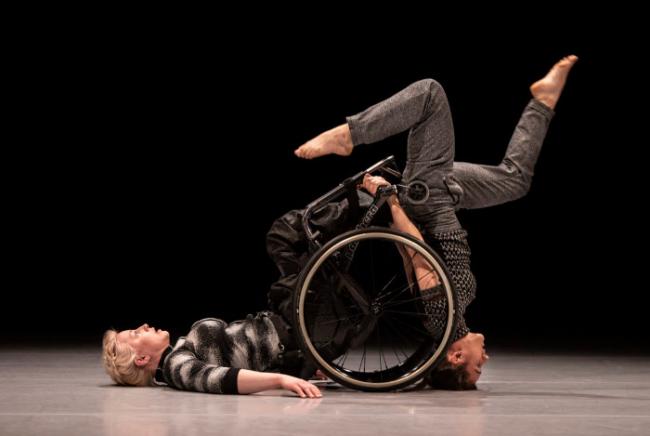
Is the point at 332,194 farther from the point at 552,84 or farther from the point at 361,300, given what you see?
the point at 552,84

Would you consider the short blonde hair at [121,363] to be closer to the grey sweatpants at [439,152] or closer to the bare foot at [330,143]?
the bare foot at [330,143]

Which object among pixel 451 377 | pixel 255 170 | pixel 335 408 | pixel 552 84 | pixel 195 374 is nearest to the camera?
pixel 335 408

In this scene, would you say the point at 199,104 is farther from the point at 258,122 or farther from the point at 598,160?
the point at 598,160

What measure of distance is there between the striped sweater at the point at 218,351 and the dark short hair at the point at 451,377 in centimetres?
57

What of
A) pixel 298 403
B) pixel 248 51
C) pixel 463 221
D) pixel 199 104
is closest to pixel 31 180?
pixel 199 104

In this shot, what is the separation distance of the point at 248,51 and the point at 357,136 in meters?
2.64

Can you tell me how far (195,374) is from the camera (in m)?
3.17

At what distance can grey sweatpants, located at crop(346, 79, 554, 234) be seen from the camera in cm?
337

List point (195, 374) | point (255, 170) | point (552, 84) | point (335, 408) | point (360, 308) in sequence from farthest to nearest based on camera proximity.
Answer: point (255, 170) < point (552, 84) < point (360, 308) < point (195, 374) < point (335, 408)

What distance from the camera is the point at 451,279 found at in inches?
126

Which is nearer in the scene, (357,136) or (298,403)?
(298,403)

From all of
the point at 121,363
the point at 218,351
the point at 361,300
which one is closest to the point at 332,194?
the point at 361,300

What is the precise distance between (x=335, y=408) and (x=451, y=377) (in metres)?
0.66

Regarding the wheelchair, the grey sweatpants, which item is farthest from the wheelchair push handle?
the grey sweatpants
